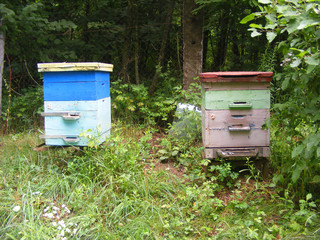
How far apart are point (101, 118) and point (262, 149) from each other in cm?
190

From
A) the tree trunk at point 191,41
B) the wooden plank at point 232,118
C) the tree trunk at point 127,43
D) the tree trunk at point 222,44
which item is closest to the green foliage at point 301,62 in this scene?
the wooden plank at point 232,118

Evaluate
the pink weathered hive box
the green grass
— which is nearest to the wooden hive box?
the green grass

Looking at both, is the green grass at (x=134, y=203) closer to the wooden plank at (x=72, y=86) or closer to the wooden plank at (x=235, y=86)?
the wooden plank at (x=72, y=86)

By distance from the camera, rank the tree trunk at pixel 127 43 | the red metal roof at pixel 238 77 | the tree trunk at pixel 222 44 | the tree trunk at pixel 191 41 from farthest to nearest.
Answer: the tree trunk at pixel 222 44, the tree trunk at pixel 127 43, the tree trunk at pixel 191 41, the red metal roof at pixel 238 77

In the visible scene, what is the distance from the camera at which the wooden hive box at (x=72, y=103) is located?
3416mm

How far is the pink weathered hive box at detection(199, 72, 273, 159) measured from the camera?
321 cm

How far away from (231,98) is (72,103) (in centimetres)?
182

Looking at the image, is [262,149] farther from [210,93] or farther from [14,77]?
[14,77]

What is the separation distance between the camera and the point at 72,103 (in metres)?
3.48

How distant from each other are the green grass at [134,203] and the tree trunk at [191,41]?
1868mm

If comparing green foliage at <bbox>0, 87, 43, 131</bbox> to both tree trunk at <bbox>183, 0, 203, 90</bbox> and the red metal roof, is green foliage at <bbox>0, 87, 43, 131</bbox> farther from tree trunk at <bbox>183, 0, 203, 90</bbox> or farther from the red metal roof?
the red metal roof

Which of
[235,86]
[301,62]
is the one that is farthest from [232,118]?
[301,62]

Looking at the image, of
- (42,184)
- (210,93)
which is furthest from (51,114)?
(210,93)

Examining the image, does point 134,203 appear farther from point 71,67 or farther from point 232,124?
point 71,67
